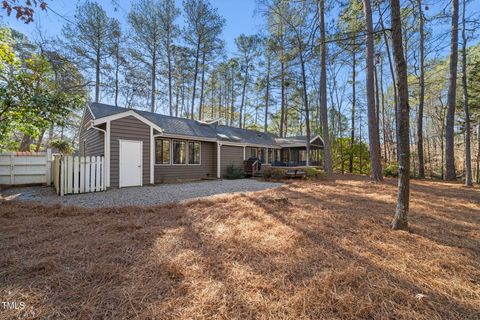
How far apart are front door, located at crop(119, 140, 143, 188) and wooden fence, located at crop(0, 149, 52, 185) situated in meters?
3.08

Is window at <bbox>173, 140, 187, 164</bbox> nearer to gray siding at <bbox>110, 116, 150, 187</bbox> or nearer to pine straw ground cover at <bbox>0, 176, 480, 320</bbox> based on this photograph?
gray siding at <bbox>110, 116, 150, 187</bbox>

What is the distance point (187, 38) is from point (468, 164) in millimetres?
18204

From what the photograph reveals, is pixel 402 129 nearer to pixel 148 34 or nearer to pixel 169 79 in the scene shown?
pixel 169 79

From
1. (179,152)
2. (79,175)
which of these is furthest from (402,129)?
(179,152)

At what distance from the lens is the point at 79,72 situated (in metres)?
13.6

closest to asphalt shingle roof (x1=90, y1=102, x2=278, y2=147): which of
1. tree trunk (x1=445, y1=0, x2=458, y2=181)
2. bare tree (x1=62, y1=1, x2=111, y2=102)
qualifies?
bare tree (x1=62, y1=1, x2=111, y2=102)

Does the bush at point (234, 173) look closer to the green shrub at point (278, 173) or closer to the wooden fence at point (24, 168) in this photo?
the green shrub at point (278, 173)

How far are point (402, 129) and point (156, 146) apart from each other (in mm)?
9247

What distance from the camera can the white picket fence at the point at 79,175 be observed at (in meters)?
6.06

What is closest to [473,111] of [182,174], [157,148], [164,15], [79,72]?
[182,174]

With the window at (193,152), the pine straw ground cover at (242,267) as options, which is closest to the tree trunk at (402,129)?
the pine straw ground cover at (242,267)

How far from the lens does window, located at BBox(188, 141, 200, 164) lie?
11095 mm

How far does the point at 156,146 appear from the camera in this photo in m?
9.70

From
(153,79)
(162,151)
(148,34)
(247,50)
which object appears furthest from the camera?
(247,50)
